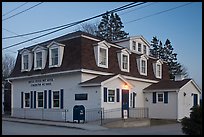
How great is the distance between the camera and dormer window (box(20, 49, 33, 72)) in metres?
31.4

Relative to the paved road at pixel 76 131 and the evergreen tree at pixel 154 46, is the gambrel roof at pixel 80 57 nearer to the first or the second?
the paved road at pixel 76 131

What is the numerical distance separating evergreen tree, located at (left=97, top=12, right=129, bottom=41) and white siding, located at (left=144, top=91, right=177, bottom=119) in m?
34.2

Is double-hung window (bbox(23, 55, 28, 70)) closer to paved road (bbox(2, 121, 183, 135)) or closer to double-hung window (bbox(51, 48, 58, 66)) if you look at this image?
double-hung window (bbox(51, 48, 58, 66))

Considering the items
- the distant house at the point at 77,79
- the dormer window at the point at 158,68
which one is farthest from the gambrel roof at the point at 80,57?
the dormer window at the point at 158,68

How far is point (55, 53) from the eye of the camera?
28.7 m

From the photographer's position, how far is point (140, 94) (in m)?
33.3

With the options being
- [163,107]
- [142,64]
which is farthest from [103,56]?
[163,107]

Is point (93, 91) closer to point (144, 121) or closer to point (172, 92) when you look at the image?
point (144, 121)

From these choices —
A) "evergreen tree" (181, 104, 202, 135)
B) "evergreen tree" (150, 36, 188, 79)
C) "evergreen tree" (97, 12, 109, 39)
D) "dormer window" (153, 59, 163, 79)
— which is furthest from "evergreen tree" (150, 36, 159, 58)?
"evergreen tree" (181, 104, 202, 135)

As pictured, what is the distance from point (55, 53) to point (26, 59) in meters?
5.02

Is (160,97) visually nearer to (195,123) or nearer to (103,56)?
(103,56)

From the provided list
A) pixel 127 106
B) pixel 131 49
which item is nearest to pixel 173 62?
pixel 131 49

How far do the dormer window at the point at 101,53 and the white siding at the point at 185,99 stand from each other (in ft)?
27.3

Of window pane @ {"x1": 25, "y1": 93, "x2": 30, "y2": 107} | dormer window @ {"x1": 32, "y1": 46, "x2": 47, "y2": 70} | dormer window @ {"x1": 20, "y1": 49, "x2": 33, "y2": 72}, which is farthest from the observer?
dormer window @ {"x1": 20, "y1": 49, "x2": 33, "y2": 72}
